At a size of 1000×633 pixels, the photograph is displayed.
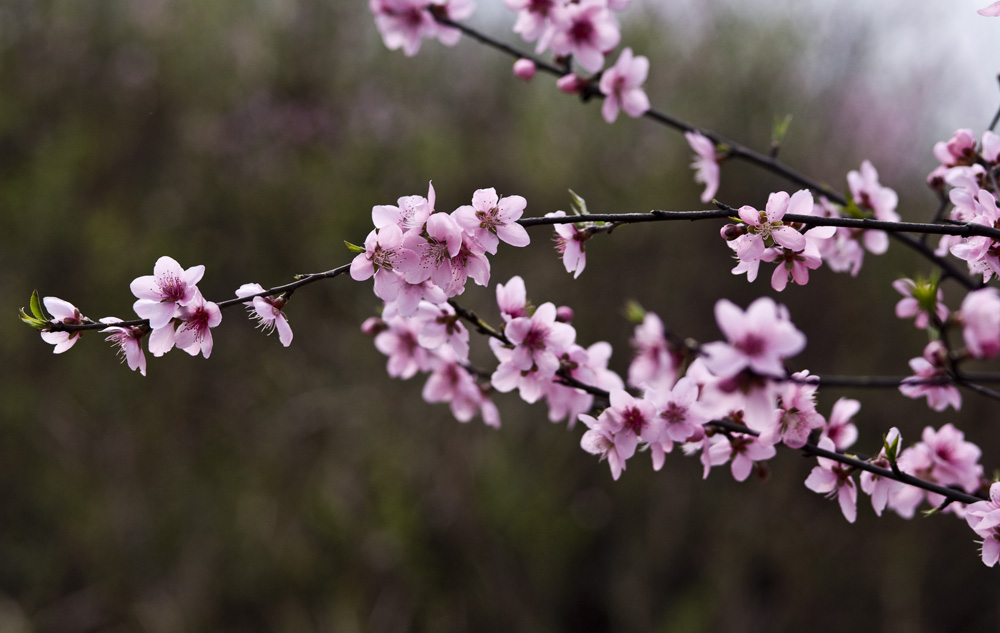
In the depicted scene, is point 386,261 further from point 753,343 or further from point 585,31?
point 585,31

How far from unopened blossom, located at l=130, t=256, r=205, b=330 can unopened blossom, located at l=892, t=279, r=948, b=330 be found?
77 cm

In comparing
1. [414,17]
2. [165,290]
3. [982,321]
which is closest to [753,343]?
[982,321]

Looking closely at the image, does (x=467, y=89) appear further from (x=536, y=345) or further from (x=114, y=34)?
(x=536, y=345)

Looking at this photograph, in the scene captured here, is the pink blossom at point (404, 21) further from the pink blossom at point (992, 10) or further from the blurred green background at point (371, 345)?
the blurred green background at point (371, 345)

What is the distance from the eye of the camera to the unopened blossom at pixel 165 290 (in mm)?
732

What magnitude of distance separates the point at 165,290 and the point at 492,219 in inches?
15.1

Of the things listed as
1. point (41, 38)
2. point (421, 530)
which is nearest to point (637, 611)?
point (421, 530)

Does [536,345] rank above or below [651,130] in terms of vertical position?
below

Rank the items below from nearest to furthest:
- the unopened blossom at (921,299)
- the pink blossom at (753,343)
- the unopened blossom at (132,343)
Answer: the pink blossom at (753,343) < the unopened blossom at (921,299) < the unopened blossom at (132,343)

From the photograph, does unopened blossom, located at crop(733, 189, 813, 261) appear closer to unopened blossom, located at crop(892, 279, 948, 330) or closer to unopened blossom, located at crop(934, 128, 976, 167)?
unopened blossom, located at crop(892, 279, 948, 330)

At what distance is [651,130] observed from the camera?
4.23 metres

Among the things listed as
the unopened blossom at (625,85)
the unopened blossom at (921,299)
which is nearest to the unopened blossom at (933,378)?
the unopened blossom at (921,299)

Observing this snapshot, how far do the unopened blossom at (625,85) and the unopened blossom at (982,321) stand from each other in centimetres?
68

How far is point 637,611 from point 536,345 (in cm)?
198
